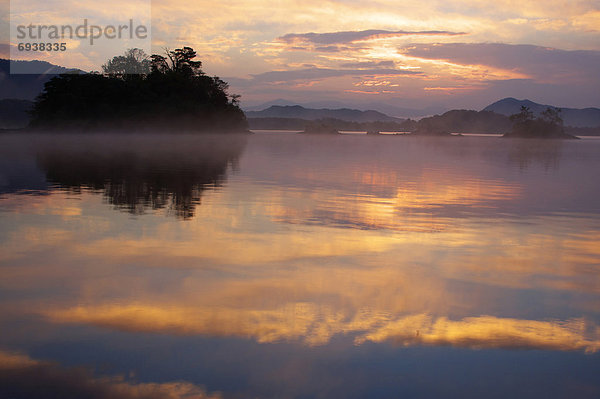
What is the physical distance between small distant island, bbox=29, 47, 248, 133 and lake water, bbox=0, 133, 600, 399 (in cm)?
12606

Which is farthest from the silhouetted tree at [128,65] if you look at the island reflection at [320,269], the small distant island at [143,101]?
the island reflection at [320,269]

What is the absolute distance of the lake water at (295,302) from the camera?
512 cm

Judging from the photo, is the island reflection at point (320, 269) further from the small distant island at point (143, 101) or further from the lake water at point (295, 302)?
the small distant island at point (143, 101)

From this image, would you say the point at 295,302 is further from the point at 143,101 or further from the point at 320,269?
the point at 143,101

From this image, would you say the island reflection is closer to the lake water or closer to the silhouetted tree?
the lake water

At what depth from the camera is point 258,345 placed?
5.83 metres

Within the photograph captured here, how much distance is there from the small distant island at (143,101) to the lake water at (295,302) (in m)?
126

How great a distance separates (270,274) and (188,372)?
364cm

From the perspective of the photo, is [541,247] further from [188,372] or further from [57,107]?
[57,107]

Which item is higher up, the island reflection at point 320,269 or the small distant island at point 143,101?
the small distant island at point 143,101

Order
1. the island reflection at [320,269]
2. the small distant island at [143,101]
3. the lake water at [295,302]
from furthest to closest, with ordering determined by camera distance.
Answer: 1. the small distant island at [143,101]
2. the island reflection at [320,269]
3. the lake water at [295,302]

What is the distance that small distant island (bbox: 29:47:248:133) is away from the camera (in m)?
130

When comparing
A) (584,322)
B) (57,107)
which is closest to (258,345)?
(584,322)

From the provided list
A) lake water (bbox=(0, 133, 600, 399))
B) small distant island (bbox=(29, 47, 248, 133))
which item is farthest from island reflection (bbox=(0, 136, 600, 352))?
small distant island (bbox=(29, 47, 248, 133))
